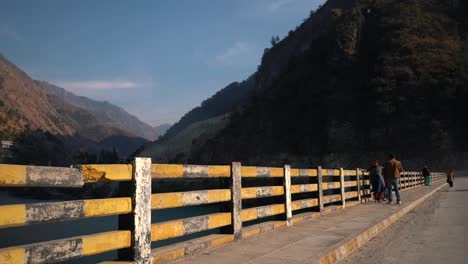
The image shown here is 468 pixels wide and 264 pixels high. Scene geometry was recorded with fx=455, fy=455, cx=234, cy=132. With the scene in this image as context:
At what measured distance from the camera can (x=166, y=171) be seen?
566cm

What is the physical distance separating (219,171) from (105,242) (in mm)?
2636

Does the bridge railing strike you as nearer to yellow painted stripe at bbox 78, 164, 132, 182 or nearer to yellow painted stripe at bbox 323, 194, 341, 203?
yellow painted stripe at bbox 78, 164, 132, 182

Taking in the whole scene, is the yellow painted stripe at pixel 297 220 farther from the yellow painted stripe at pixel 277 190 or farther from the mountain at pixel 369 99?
the mountain at pixel 369 99

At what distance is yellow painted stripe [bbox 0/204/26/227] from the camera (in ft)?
11.8

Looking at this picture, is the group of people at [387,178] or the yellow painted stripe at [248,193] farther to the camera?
the group of people at [387,178]

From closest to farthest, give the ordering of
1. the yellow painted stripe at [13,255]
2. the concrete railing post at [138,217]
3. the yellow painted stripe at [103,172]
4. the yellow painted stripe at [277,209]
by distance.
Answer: the yellow painted stripe at [13,255]
the yellow painted stripe at [103,172]
the concrete railing post at [138,217]
the yellow painted stripe at [277,209]

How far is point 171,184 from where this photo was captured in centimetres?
10156

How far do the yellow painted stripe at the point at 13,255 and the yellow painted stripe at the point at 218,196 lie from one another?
316cm

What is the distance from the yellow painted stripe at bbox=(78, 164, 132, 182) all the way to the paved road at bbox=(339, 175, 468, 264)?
3.48 metres

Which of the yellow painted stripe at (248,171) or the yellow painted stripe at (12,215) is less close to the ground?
the yellow painted stripe at (248,171)

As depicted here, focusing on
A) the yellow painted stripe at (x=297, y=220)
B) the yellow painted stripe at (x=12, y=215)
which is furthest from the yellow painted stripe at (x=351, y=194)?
the yellow painted stripe at (x=12, y=215)

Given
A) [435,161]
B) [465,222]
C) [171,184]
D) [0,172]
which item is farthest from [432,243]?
[171,184]

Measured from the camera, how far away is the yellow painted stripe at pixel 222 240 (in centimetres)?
656

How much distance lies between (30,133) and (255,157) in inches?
4927
